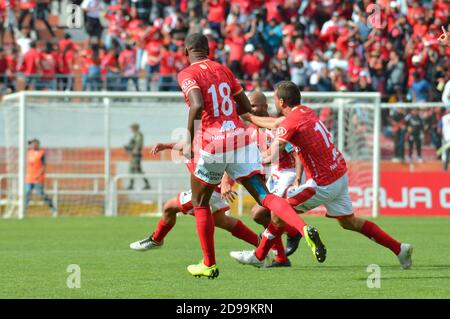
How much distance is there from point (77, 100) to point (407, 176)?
8.87m

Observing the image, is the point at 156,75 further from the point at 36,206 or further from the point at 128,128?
the point at 36,206

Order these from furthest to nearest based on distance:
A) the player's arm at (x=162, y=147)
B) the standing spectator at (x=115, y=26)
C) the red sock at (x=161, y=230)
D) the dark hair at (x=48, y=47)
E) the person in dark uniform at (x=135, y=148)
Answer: the standing spectator at (x=115, y=26), the dark hair at (x=48, y=47), the person in dark uniform at (x=135, y=148), the red sock at (x=161, y=230), the player's arm at (x=162, y=147)

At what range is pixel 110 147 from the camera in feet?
83.2

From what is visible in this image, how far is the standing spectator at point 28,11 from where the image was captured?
3099 centimetres

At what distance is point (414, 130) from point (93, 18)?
11743 millimetres

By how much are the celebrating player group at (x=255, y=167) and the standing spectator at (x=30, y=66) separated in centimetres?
1613

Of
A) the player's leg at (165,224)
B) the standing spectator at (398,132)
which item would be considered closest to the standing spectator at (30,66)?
the standing spectator at (398,132)

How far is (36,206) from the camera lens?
77.6 ft

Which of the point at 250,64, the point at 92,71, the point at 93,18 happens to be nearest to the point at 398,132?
the point at 250,64

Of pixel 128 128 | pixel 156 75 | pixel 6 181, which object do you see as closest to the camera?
pixel 6 181

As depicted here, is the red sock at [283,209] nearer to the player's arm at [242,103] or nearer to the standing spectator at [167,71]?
the player's arm at [242,103]

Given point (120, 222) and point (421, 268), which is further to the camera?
point (120, 222)

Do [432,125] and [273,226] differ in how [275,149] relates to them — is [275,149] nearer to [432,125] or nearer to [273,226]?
[273,226]
